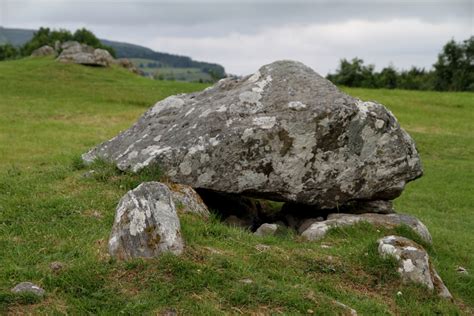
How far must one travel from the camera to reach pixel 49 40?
4793 inches

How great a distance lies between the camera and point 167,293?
7.41m

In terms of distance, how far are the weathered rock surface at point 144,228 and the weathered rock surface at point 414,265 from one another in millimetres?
3348

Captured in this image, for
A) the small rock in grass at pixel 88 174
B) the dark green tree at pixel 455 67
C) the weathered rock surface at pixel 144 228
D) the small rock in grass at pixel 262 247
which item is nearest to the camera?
the weathered rock surface at pixel 144 228

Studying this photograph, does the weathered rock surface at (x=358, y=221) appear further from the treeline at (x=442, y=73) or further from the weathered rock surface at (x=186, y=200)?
the treeline at (x=442, y=73)

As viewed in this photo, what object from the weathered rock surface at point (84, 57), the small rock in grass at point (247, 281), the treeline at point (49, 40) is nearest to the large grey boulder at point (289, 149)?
the small rock in grass at point (247, 281)

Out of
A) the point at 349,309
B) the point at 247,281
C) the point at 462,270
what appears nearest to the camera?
the point at 349,309

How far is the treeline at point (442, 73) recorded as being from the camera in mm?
79062

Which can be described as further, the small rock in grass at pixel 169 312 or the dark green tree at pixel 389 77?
the dark green tree at pixel 389 77

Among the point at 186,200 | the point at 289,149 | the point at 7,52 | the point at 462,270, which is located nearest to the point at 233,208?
the point at 289,149

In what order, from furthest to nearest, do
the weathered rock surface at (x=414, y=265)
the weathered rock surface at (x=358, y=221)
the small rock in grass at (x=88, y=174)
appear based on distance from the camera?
1. the small rock in grass at (x=88, y=174)
2. the weathered rock surface at (x=358, y=221)
3. the weathered rock surface at (x=414, y=265)

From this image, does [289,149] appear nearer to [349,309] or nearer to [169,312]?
[349,309]

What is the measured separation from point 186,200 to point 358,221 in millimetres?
3406

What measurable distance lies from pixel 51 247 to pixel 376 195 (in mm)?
7054

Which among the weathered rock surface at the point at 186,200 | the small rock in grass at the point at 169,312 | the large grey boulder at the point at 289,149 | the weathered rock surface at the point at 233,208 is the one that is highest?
the large grey boulder at the point at 289,149
